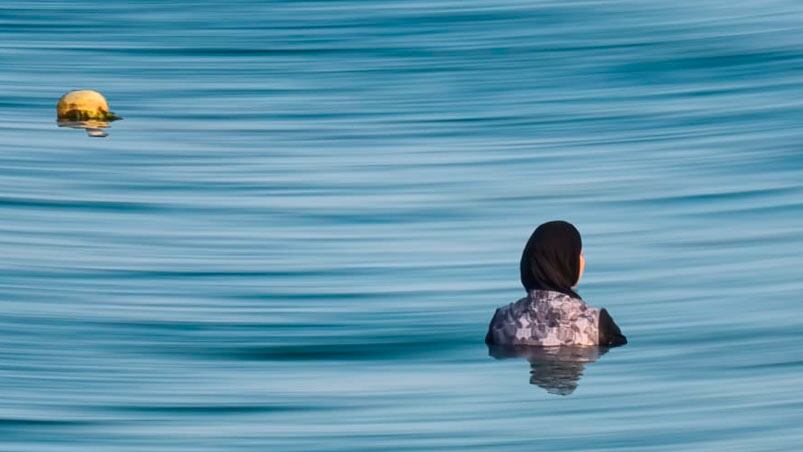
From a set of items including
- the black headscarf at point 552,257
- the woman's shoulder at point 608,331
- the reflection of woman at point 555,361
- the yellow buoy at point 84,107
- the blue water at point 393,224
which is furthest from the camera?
the yellow buoy at point 84,107

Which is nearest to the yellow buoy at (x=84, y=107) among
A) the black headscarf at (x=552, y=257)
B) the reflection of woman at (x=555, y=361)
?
the reflection of woman at (x=555, y=361)

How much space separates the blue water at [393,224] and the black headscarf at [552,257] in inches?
13.7

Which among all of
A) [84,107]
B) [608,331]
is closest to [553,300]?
[608,331]

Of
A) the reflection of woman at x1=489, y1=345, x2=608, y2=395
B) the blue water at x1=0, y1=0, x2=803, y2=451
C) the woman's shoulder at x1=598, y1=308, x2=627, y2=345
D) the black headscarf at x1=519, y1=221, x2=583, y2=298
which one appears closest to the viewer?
the blue water at x1=0, y1=0, x2=803, y2=451

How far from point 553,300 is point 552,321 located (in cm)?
9

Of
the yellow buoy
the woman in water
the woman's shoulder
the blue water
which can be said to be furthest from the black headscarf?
the yellow buoy

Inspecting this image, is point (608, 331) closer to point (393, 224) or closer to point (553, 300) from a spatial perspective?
point (553, 300)

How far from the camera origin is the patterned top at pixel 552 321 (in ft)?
24.3

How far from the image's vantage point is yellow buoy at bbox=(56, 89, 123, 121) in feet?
46.3

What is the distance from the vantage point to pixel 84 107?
561 inches

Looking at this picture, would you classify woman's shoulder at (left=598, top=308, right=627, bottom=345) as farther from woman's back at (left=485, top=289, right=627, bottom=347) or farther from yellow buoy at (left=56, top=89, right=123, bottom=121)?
yellow buoy at (left=56, top=89, right=123, bottom=121)

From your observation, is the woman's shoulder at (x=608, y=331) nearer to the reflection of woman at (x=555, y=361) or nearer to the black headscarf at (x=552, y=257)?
the reflection of woman at (x=555, y=361)

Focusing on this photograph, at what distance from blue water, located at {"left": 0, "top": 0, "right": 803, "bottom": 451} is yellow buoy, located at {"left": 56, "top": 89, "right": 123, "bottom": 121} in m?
0.22

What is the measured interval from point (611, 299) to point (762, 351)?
1209 mm
